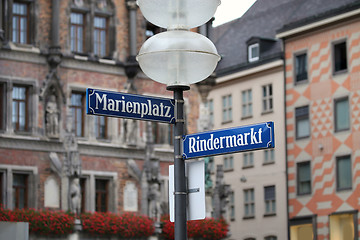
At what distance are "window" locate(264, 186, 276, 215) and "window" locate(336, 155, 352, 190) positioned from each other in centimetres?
449

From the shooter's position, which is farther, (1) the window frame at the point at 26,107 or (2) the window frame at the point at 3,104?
(1) the window frame at the point at 26,107

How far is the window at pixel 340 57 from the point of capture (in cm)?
4294

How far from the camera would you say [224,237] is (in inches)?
1350

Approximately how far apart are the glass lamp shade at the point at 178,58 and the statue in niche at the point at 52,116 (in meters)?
24.6

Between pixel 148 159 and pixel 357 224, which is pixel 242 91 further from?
pixel 148 159

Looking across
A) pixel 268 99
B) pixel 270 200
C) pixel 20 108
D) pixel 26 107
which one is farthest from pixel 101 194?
pixel 268 99

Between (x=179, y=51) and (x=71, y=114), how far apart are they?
25289 millimetres

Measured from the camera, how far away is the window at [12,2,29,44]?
1254 inches

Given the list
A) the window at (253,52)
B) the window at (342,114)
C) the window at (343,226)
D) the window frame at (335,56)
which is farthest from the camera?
the window at (253,52)

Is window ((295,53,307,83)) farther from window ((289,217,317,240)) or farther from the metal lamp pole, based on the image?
the metal lamp pole

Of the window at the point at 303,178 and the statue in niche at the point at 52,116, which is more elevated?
the statue in niche at the point at 52,116

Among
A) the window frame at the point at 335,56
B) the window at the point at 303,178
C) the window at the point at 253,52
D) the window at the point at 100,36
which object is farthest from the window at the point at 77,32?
the window at the point at 253,52

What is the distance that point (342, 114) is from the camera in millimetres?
42344

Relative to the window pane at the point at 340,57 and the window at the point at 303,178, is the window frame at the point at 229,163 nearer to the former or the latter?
the window at the point at 303,178
